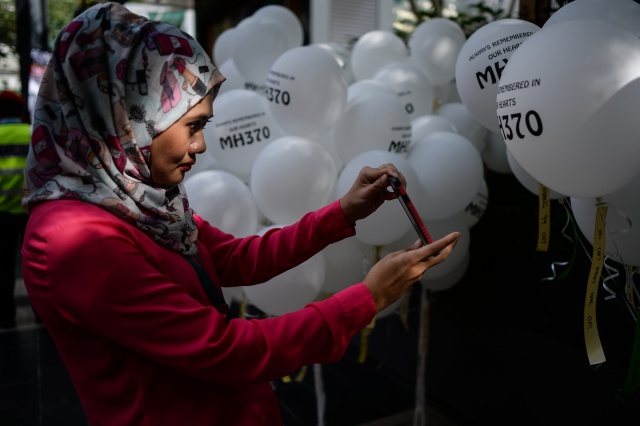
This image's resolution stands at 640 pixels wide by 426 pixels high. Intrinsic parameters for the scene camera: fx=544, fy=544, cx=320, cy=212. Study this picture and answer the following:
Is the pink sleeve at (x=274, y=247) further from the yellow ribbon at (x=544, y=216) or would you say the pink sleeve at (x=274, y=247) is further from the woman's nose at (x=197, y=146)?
the yellow ribbon at (x=544, y=216)

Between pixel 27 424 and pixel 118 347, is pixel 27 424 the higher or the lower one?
the lower one

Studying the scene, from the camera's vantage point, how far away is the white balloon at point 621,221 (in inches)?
50.1

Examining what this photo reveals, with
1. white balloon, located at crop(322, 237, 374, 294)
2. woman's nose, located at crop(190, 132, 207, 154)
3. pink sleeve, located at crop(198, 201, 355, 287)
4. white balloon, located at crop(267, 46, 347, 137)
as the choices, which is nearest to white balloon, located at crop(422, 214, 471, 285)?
white balloon, located at crop(322, 237, 374, 294)

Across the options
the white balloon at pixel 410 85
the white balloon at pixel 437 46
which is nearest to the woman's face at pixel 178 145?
the white balloon at pixel 410 85

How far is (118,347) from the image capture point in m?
0.98

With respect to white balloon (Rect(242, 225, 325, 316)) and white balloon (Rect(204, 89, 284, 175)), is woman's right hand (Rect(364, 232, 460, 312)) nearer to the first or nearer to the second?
white balloon (Rect(242, 225, 325, 316))

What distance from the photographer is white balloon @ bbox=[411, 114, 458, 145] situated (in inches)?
93.2

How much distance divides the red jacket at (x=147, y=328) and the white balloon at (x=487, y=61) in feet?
2.96

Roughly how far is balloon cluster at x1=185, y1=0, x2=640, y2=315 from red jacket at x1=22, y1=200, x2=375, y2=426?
573mm

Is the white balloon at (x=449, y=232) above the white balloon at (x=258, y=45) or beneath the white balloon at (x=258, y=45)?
beneath

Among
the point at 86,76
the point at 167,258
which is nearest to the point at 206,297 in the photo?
the point at 167,258

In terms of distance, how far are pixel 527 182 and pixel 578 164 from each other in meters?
0.63

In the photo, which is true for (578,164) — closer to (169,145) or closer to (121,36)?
(169,145)

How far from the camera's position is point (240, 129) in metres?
2.27
